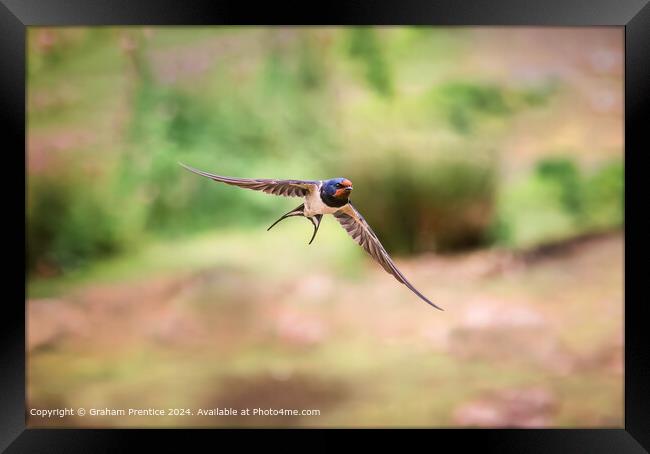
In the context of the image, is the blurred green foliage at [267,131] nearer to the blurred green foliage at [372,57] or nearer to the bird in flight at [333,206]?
the blurred green foliage at [372,57]

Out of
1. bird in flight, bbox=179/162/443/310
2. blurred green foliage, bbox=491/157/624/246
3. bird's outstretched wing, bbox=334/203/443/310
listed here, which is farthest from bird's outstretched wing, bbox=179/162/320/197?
blurred green foliage, bbox=491/157/624/246

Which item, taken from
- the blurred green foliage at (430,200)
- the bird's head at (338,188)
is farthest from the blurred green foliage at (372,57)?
the bird's head at (338,188)

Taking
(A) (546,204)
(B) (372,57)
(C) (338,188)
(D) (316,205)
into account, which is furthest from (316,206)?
(A) (546,204)

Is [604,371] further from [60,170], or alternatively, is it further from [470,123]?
[60,170]

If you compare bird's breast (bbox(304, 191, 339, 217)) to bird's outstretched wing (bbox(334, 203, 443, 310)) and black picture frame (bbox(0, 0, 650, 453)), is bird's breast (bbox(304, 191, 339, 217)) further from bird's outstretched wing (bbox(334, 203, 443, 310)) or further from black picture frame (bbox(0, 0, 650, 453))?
black picture frame (bbox(0, 0, 650, 453))

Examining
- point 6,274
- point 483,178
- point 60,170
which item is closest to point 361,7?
point 483,178

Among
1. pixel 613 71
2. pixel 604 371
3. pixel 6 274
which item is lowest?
pixel 604 371
